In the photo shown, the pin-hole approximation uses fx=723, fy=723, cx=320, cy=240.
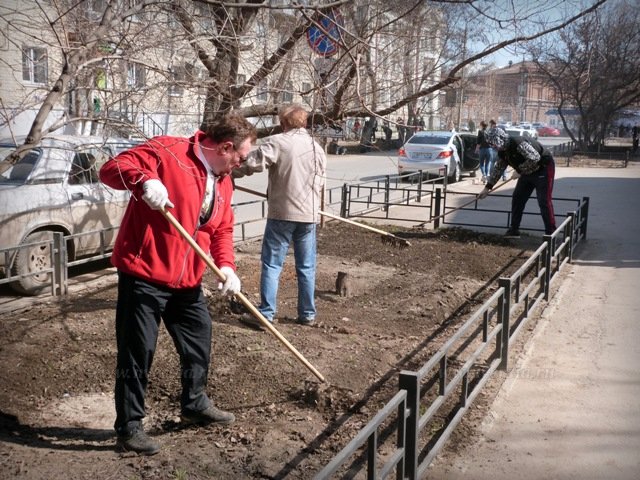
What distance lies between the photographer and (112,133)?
15.2 ft

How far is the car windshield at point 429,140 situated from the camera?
20.8 meters

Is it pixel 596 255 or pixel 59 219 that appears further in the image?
pixel 596 255

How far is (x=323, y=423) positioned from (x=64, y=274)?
11.9 feet

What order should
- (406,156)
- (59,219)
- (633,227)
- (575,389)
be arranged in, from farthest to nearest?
(406,156)
(633,227)
(59,219)
(575,389)

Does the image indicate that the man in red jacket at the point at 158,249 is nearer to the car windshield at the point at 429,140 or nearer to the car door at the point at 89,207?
the car door at the point at 89,207

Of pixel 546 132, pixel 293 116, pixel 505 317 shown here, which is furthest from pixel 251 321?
pixel 546 132

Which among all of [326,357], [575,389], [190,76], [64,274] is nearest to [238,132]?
[190,76]

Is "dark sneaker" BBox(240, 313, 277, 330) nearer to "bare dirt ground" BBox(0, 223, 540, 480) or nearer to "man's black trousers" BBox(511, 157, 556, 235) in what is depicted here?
"bare dirt ground" BBox(0, 223, 540, 480)

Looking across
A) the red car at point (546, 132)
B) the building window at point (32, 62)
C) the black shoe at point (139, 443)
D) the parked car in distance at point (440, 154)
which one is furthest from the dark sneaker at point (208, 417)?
the red car at point (546, 132)

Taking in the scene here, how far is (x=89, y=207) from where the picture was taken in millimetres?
7609

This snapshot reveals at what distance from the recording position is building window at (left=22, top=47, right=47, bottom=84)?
17.1ft

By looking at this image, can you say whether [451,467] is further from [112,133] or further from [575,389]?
[112,133]

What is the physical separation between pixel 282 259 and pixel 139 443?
8.18 feet

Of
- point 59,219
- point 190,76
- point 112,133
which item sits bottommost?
point 59,219
